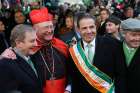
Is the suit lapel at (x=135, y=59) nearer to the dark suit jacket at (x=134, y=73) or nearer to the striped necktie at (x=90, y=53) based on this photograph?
the dark suit jacket at (x=134, y=73)

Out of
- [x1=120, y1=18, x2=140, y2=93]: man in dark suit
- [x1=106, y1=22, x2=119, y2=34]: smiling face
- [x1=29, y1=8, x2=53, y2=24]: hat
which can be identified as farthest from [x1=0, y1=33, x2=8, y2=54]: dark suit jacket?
[x1=120, y1=18, x2=140, y2=93]: man in dark suit

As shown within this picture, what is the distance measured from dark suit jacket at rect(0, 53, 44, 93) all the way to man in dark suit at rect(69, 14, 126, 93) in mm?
726

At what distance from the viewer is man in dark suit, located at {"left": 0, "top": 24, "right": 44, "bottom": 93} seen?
15.2ft

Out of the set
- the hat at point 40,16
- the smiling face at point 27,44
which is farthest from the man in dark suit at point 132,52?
the smiling face at point 27,44

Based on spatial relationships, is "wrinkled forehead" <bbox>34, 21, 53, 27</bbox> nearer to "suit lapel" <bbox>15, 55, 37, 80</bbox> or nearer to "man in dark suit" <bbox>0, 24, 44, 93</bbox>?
"man in dark suit" <bbox>0, 24, 44, 93</bbox>

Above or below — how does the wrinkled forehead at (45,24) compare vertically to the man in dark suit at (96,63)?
above

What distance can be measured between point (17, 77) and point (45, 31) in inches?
A: 45.2

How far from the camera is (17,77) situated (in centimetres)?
472

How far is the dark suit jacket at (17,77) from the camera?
15.1 ft

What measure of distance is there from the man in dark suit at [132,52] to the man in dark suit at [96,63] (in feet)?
0.27

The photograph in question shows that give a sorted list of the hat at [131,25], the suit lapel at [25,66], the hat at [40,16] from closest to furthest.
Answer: the suit lapel at [25,66], the hat at [131,25], the hat at [40,16]

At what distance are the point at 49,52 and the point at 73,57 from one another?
314 millimetres

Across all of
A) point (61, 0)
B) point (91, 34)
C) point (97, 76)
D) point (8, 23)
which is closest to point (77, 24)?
point (91, 34)

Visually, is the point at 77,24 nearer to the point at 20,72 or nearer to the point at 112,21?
the point at 20,72
